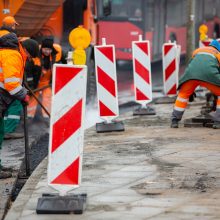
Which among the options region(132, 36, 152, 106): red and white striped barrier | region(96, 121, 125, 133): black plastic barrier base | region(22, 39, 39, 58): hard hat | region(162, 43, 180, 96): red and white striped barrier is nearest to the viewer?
region(96, 121, 125, 133): black plastic barrier base

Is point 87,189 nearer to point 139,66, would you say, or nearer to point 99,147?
point 99,147

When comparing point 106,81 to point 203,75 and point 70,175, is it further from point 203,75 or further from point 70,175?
point 70,175

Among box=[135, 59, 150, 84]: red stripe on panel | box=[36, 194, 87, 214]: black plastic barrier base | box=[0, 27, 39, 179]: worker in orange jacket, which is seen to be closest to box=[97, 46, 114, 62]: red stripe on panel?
box=[135, 59, 150, 84]: red stripe on panel

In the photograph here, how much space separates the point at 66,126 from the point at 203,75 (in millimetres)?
4785

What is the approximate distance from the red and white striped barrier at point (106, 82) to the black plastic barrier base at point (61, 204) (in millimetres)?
4194

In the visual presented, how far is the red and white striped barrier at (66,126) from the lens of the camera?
612 cm

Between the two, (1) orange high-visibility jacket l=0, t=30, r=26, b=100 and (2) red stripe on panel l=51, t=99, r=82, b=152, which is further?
(1) orange high-visibility jacket l=0, t=30, r=26, b=100

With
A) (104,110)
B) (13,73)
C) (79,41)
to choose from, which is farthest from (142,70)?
(13,73)

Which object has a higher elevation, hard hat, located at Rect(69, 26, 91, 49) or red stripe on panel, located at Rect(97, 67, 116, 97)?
hard hat, located at Rect(69, 26, 91, 49)

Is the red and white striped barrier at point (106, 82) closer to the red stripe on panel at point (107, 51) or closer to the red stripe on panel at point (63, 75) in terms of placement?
the red stripe on panel at point (107, 51)

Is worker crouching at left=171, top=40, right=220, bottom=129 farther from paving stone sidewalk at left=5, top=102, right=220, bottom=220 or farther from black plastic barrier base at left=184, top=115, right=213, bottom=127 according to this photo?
paving stone sidewalk at left=5, top=102, right=220, bottom=220

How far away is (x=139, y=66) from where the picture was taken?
12469mm

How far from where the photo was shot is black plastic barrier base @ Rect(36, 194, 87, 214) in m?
6.24

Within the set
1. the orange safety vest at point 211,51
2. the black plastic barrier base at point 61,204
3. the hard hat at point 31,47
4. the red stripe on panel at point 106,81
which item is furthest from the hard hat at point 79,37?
the black plastic barrier base at point 61,204
